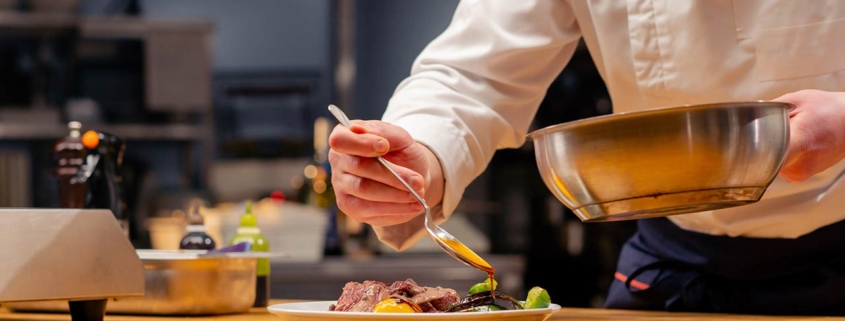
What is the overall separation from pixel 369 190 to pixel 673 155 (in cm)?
43

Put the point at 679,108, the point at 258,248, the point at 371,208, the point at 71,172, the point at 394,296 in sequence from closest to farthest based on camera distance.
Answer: the point at 679,108 < the point at 394,296 < the point at 371,208 < the point at 71,172 < the point at 258,248

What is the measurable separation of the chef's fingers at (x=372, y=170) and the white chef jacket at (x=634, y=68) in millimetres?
147

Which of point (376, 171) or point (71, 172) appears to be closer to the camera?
point (376, 171)

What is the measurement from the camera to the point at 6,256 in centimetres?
102

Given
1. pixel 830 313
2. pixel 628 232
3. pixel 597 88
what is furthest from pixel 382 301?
pixel 597 88

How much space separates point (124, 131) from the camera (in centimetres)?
421

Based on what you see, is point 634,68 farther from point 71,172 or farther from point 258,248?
point 71,172

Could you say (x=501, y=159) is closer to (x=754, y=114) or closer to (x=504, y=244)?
(x=504, y=244)

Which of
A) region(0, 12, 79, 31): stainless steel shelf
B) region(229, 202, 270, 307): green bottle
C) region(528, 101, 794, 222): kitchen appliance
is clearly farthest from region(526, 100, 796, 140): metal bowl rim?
region(0, 12, 79, 31): stainless steel shelf

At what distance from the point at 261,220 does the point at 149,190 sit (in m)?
1.36

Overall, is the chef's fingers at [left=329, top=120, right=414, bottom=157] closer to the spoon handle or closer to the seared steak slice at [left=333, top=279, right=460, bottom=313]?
the spoon handle

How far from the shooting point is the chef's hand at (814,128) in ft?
2.97

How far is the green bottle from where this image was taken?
145 cm

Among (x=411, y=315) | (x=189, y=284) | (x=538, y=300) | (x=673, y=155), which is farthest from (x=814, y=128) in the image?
(x=189, y=284)
